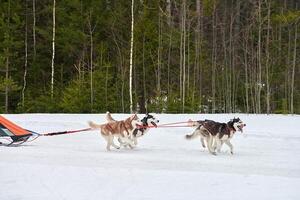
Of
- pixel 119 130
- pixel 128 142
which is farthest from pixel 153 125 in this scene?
pixel 119 130

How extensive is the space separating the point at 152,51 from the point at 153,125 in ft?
39.0

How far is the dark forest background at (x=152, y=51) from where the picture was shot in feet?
66.9

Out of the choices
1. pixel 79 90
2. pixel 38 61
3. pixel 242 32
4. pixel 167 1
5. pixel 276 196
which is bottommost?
pixel 276 196

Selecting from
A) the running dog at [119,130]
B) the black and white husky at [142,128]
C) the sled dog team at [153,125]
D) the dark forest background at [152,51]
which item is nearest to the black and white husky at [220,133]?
the sled dog team at [153,125]

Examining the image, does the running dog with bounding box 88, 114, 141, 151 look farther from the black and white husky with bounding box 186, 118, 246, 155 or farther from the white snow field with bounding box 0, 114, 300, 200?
the black and white husky with bounding box 186, 118, 246, 155

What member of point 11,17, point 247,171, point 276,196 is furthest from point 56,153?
point 11,17

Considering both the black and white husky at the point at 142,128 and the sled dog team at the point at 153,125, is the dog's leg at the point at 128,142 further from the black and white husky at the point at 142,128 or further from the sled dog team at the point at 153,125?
the black and white husky at the point at 142,128

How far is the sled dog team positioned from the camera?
360 inches

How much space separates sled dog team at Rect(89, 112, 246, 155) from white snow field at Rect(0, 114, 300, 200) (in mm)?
204

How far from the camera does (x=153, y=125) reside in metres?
10.3

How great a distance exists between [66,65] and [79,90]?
20.0 ft

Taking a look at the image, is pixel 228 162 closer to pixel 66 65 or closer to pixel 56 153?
pixel 56 153

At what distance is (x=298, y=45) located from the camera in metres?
22.0

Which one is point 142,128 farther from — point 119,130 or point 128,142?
point 119,130
